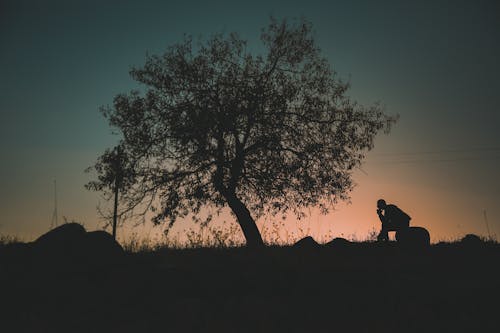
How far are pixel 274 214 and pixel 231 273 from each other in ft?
34.6

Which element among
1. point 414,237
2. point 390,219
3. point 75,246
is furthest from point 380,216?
point 75,246

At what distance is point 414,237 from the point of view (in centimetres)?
1889

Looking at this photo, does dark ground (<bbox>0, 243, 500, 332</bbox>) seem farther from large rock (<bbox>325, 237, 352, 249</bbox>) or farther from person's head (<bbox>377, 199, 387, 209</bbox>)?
person's head (<bbox>377, 199, 387, 209</bbox>)

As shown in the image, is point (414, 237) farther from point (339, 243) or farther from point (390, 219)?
point (339, 243)

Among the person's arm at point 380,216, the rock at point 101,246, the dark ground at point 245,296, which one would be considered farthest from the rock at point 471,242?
the rock at point 101,246

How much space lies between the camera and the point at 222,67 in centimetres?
2162

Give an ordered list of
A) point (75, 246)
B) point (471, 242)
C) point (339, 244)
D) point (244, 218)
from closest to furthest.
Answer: point (75, 246) < point (339, 244) < point (471, 242) < point (244, 218)

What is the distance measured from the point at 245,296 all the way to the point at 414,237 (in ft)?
38.2

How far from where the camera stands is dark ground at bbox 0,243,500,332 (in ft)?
28.0

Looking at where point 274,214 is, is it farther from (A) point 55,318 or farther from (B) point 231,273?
(A) point 55,318

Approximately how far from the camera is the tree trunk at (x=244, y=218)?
21125 millimetres

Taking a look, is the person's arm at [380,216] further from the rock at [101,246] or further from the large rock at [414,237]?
the rock at [101,246]

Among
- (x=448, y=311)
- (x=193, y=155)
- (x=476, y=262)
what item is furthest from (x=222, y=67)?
(x=448, y=311)

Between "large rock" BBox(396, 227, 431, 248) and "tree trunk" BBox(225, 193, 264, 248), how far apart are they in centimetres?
692
